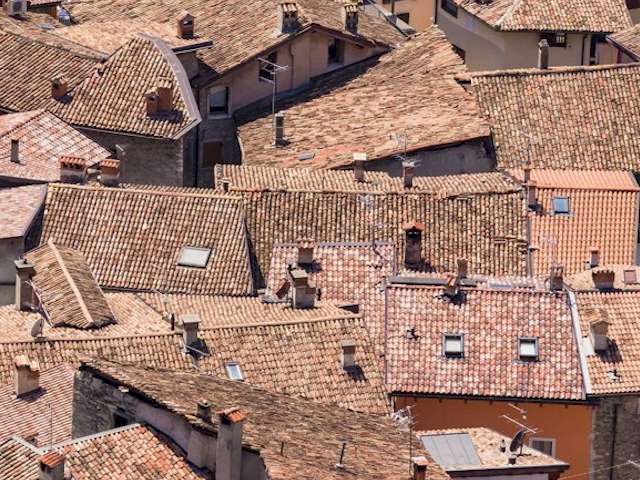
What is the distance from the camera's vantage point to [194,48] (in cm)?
8706

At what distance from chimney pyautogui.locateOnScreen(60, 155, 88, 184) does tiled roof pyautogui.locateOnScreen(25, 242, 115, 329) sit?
223 inches

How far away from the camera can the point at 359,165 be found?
7900 centimetres

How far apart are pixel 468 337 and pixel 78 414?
13.6 m

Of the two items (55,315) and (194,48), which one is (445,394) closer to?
(55,315)

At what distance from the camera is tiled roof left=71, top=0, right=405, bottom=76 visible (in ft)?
289

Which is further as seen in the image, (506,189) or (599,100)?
(599,100)

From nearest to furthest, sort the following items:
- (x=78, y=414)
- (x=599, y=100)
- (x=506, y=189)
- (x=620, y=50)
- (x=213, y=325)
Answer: (x=78, y=414) → (x=213, y=325) → (x=506, y=189) → (x=599, y=100) → (x=620, y=50)

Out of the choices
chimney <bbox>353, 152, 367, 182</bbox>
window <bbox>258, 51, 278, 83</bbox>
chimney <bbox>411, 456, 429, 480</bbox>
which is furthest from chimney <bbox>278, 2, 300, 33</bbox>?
chimney <bbox>411, 456, 429, 480</bbox>

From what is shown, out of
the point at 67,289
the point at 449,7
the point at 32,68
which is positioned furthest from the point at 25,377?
the point at 449,7

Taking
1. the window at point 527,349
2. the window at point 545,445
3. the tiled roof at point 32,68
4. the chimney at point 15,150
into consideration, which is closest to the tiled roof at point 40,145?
the chimney at point 15,150

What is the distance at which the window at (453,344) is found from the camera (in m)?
65.9

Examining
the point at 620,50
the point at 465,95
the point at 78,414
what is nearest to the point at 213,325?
the point at 78,414

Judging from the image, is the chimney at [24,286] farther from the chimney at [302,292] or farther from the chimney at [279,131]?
the chimney at [279,131]

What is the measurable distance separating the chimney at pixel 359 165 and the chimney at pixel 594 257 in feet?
26.3
